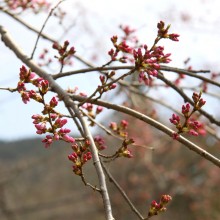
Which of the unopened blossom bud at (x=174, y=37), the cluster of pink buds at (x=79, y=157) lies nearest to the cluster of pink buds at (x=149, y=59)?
the unopened blossom bud at (x=174, y=37)

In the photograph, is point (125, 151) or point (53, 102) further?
point (125, 151)

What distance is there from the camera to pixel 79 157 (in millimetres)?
1942

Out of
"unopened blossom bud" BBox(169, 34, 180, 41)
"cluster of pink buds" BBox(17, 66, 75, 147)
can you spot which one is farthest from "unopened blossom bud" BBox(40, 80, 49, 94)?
"unopened blossom bud" BBox(169, 34, 180, 41)

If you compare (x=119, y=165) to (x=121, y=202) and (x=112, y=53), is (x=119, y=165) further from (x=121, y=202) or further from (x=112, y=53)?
(x=112, y=53)

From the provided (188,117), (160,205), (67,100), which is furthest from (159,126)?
(67,100)

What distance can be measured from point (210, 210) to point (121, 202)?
448 centimetres

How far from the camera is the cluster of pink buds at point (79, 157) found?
1899 mm

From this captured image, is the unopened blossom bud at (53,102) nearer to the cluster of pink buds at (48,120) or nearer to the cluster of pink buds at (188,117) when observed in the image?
the cluster of pink buds at (48,120)

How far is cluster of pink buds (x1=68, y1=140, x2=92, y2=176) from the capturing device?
1.90 meters

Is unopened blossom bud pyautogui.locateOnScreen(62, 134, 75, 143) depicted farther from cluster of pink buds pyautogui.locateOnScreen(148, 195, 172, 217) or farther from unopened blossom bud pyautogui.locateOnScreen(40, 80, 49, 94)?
cluster of pink buds pyautogui.locateOnScreen(148, 195, 172, 217)

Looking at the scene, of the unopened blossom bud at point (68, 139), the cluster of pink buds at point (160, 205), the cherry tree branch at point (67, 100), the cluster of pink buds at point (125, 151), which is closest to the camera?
the cherry tree branch at point (67, 100)

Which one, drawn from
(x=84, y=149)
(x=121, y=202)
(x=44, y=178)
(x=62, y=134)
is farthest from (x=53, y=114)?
(x=44, y=178)

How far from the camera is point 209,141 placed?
19391mm

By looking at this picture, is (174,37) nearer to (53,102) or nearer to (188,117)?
(188,117)
